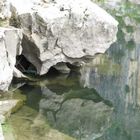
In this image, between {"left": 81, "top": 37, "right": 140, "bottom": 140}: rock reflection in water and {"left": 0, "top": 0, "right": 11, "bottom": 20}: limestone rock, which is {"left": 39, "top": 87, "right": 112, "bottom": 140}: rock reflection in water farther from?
{"left": 0, "top": 0, "right": 11, "bottom": 20}: limestone rock

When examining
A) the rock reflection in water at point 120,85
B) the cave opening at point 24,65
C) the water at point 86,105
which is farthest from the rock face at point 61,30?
the rock reflection in water at point 120,85

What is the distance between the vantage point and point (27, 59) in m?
20.9

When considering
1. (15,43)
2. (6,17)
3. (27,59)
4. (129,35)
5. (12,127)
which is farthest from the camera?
(129,35)

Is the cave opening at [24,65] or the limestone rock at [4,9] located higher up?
the limestone rock at [4,9]

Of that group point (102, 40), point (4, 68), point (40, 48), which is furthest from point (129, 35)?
point (4, 68)

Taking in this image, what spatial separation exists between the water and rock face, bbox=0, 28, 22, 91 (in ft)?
3.99

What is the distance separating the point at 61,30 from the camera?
65.8ft

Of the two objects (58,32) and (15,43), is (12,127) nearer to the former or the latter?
(15,43)

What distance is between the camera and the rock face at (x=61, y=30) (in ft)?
64.5

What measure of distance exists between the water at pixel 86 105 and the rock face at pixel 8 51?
121cm

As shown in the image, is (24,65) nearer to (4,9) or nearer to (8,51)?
(4,9)

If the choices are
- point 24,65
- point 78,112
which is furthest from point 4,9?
point 78,112

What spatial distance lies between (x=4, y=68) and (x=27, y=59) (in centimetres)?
394

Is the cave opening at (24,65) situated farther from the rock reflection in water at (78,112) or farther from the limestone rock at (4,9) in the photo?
the limestone rock at (4,9)
